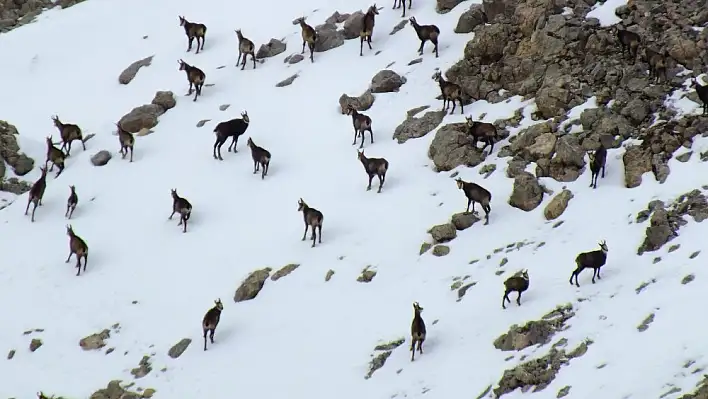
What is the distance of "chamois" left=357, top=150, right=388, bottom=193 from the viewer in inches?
882

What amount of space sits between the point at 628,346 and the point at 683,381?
1599 mm

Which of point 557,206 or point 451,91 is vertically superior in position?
point 451,91

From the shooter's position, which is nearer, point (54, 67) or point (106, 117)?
point (106, 117)

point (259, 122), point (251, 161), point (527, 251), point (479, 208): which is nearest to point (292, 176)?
point (251, 161)

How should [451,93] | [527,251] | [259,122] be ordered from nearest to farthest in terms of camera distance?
[527,251] < [451,93] < [259,122]

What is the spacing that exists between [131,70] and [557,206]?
65.2 feet

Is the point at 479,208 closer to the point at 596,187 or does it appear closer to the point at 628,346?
the point at 596,187

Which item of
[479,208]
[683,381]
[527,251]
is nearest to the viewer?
[683,381]

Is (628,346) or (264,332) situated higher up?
(628,346)

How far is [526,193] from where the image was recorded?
1989 cm

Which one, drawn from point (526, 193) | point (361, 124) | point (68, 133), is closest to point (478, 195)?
point (526, 193)

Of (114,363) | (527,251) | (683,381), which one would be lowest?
(114,363)

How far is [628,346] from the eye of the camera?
1401cm

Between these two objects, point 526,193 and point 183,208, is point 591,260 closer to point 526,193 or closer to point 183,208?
point 526,193
